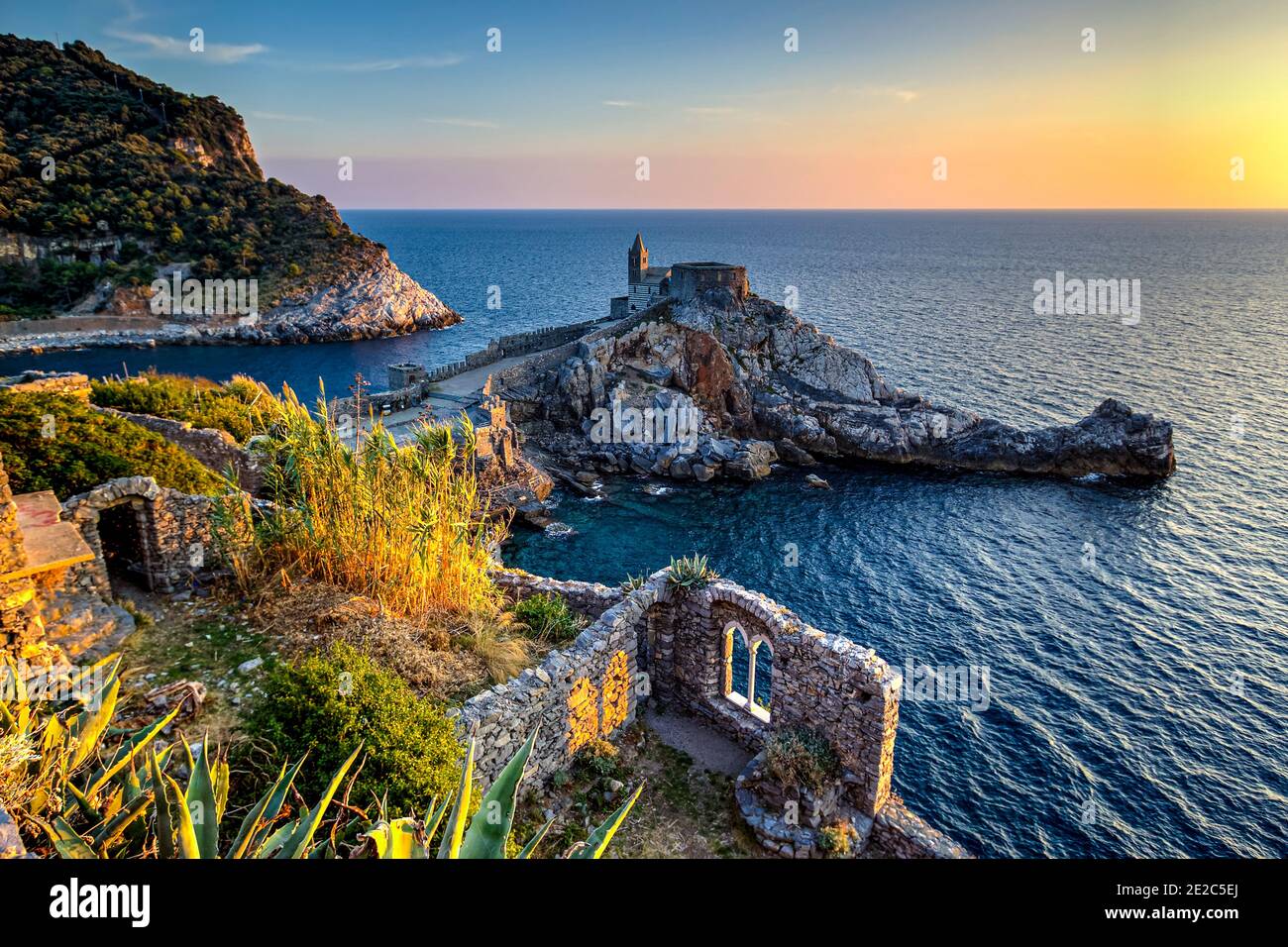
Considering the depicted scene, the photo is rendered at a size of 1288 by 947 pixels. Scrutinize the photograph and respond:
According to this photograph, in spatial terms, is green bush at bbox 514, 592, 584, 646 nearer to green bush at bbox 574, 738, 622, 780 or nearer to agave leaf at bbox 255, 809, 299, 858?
green bush at bbox 574, 738, 622, 780

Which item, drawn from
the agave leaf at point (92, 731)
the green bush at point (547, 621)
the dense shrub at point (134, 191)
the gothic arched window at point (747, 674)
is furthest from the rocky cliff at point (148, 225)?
the agave leaf at point (92, 731)

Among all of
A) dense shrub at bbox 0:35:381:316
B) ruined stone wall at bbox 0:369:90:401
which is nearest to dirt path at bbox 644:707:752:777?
ruined stone wall at bbox 0:369:90:401

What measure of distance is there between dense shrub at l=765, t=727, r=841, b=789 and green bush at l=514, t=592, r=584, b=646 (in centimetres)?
455

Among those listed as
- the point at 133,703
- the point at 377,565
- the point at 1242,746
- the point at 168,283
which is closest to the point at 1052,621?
the point at 1242,746

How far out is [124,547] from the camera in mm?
14117

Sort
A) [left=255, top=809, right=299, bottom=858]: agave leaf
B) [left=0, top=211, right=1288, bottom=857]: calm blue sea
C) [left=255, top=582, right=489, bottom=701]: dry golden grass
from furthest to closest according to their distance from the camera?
[left=0, top=211, right=1288, bottom=857]: calm blue sea, [left=255, top=582, right=489, bottom=701]: dry golden grass, [left=255, top=809, right=299, bottom=858]: agave leaf

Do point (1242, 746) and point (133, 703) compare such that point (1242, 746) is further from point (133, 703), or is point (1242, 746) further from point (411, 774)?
point (133, 703)

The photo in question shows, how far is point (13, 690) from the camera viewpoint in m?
8.45

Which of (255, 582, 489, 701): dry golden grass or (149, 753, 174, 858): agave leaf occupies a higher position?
(149, 753, 174, 858): agave leaf

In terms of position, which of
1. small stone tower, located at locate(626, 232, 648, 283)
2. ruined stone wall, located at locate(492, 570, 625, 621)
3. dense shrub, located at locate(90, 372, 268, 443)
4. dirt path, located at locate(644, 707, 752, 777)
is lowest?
dirt path, located at locate(644, 707, 752, 777)

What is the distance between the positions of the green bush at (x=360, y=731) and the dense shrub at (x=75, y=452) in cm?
821

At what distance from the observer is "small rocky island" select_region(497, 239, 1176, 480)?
43.9m

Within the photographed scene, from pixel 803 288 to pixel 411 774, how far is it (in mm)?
116148

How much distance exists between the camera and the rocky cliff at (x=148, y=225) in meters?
69.8
